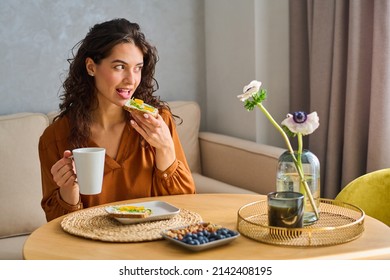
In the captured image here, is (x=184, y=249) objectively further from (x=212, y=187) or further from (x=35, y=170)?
(x=212, y=187)

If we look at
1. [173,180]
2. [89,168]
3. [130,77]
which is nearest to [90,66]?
[130,77]

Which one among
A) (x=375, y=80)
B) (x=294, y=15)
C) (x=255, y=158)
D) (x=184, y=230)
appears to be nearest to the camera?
(x=184, y=230)

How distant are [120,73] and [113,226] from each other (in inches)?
22.6

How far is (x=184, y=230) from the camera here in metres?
1.62

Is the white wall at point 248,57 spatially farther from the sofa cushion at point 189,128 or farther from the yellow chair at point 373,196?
the yellow chair at point 373,196

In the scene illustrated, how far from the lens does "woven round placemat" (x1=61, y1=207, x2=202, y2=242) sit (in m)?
1.65

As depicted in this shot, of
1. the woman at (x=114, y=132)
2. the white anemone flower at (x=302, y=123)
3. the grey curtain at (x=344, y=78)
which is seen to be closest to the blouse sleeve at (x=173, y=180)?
the woman at (x=114, y=132)

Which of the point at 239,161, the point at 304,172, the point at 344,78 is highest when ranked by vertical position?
the point at 344,78

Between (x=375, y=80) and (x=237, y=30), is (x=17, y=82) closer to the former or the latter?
(x=237, y=30)

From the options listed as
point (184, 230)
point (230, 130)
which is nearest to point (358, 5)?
point (230, 130)

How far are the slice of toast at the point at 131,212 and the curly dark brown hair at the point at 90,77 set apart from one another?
1.37ft

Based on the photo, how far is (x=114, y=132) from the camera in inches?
87.8

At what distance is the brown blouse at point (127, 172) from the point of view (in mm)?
2152

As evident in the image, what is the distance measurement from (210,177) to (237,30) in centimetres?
76
